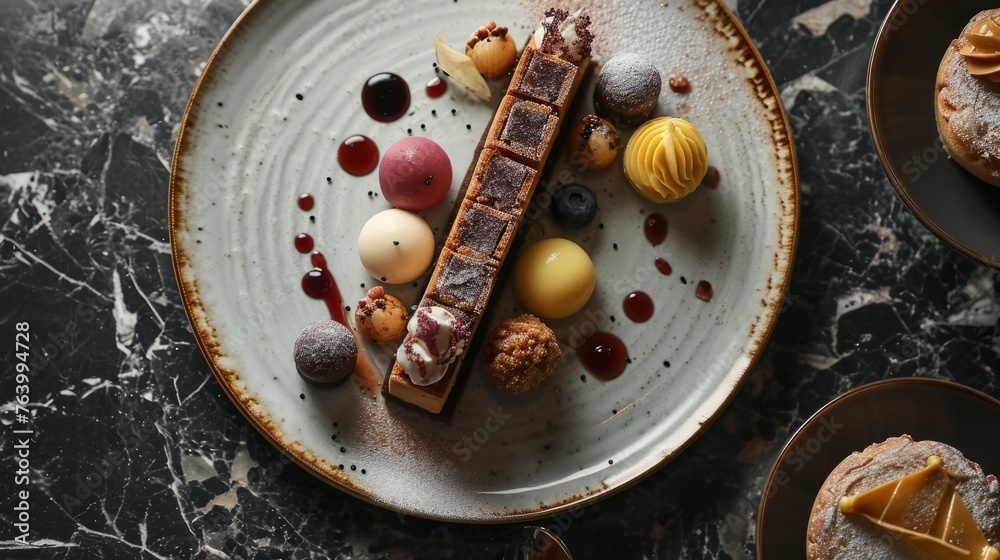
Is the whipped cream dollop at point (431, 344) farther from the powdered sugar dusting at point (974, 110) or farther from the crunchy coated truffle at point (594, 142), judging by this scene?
the powdered sugar dusting at point (974, 110)

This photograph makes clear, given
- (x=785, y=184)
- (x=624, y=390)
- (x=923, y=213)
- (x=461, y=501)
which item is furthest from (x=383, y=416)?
(x=923, y=213)

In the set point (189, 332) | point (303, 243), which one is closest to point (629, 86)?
point (303, 243)

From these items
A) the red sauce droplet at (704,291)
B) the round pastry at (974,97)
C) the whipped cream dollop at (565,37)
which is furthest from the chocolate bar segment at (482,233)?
the round pastry at (974,97)

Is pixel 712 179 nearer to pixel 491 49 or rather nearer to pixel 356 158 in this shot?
pixel 491 49

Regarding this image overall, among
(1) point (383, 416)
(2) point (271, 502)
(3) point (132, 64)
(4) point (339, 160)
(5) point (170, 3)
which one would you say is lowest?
(2) point (271, 502)

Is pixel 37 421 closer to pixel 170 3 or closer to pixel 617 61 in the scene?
pixel 170 3

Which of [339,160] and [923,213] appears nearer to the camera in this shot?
[923,213]

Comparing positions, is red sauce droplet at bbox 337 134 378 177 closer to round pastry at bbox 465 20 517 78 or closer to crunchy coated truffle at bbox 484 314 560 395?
round pastry at bbox 465 20 517 78
